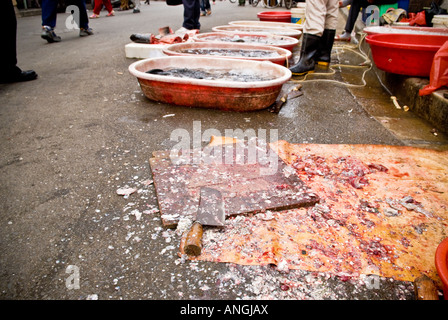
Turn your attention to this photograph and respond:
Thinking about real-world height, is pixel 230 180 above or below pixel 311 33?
below

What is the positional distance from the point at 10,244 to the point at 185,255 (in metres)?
0.90

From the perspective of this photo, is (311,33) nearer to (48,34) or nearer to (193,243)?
(193,243)

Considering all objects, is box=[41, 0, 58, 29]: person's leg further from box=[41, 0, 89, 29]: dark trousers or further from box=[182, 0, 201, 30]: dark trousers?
box=[182, 0, 201, 30]: dark trousers

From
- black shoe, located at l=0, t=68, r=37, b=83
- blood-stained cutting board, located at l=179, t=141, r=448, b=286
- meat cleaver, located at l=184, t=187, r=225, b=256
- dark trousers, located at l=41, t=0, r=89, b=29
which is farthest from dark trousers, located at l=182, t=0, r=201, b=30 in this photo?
meat cleaver, located at l=184, t=187, r=225, b=256

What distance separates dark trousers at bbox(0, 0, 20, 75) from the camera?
11.0 feet

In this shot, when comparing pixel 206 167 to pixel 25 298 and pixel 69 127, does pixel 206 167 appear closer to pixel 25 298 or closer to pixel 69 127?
pixel 25 298

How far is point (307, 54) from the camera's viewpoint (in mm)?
4020

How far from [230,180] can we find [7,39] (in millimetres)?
3668

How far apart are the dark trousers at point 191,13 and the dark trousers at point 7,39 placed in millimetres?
3243

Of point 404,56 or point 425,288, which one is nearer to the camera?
point 425,288

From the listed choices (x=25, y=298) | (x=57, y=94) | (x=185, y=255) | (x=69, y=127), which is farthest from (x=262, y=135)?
(x=57, y=94)

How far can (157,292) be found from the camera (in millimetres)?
1166

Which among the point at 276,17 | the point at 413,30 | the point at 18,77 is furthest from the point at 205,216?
the point at 276,17

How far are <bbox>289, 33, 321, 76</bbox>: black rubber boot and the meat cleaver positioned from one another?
10.0ft
